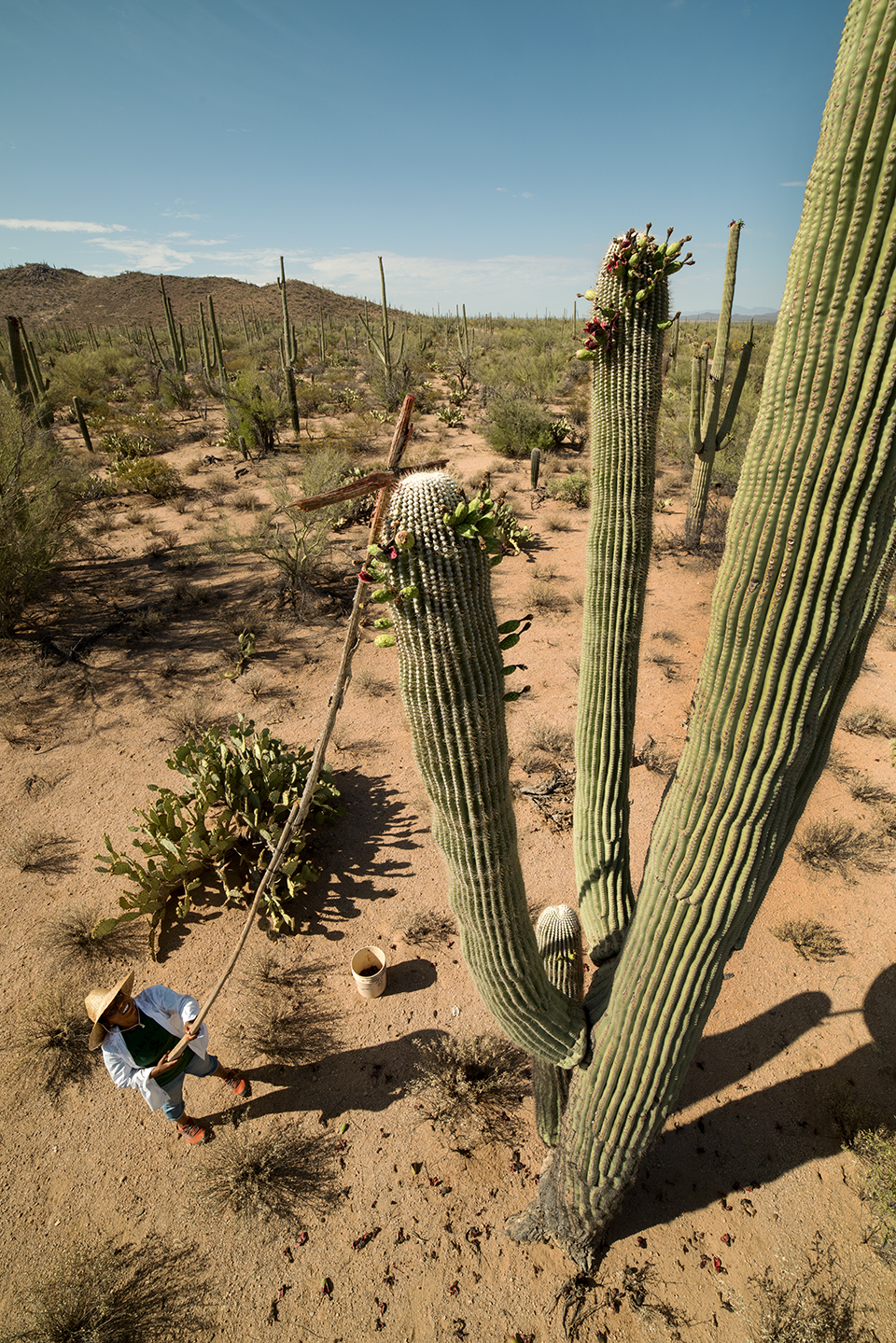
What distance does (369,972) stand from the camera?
15.1 ft

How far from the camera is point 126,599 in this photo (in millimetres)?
10453

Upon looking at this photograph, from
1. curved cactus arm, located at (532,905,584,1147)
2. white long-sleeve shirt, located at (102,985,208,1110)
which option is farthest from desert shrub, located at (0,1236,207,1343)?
curved cactus arm, located at (532,905,584,1147)

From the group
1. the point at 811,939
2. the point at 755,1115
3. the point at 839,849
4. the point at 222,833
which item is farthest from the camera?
the point at 839,849

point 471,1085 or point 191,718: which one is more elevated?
point 191,718

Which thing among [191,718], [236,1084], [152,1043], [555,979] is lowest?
[236,1084]

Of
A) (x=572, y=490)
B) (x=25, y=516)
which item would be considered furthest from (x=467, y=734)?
(x=572, y=490)

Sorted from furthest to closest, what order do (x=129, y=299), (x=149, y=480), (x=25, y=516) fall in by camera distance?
(x=129, y=299) < (x=149, y=480) < (x=25, y=516)

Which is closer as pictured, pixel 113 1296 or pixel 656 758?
pixel 113 1296

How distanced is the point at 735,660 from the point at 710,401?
10.4 meters

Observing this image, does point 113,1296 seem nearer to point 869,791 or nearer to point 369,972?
point 369,972

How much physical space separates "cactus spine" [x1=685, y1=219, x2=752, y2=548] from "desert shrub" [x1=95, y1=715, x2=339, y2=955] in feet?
31.1

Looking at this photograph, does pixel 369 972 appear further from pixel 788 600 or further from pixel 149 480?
pixel 149 480

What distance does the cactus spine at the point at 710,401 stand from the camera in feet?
33.6

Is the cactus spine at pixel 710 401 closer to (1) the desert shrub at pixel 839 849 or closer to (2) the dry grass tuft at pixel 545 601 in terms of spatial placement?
(2) the dry grass tuft at pixel 545 601
